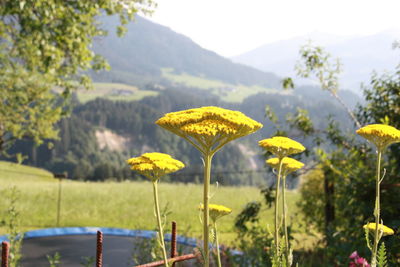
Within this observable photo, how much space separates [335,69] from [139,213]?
24.9 feet

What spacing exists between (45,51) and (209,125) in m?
6.81

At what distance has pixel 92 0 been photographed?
7.28m

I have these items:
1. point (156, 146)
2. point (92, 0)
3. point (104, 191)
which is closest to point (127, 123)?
point (156, 146)

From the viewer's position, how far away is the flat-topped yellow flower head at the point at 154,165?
161cm

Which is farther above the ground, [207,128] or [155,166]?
[207,128]

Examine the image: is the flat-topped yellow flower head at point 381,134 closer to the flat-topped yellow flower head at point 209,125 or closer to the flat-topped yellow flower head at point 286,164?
the flat-topped yellow flower head at point 286,164

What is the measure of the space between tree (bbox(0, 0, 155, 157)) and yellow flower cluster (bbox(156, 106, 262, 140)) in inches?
158

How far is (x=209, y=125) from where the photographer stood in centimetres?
138

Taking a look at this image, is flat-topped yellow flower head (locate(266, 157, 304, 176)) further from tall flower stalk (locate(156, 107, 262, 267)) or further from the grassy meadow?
the grassy meadow

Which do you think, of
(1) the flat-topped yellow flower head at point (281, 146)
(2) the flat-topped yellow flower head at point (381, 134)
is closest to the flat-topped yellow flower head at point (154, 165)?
(1) the flat-topped yellow flower head at point (281, 146)

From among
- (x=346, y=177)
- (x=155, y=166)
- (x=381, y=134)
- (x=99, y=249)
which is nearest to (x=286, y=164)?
(x=381, y=134)

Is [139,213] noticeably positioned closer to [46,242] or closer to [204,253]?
[46,242]

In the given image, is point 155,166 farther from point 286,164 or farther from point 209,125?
point 286,164

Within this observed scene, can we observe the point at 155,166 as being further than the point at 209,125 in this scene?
Yes
